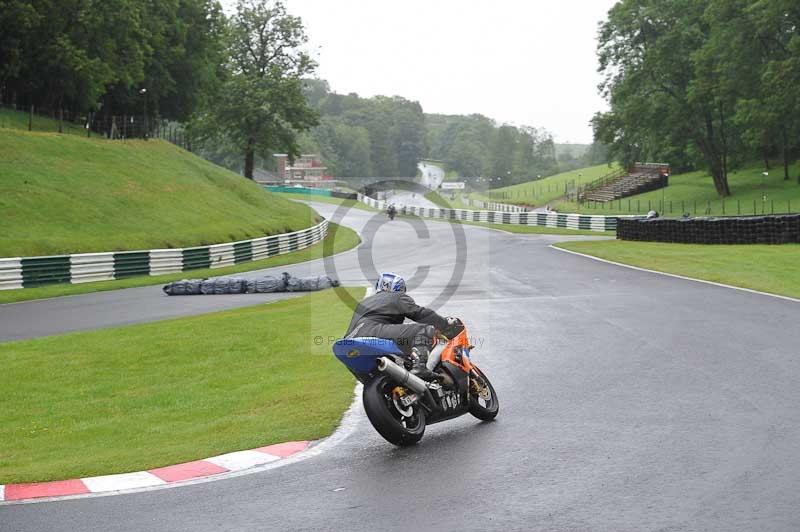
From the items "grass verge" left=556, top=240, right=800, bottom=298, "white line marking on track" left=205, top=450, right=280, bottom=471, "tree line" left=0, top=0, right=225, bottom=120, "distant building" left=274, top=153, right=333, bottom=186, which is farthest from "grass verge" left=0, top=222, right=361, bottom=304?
"distant building" left=274, top=153, right=333, bottom=186

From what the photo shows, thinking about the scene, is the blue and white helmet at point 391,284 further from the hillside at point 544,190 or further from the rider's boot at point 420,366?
the hillside at point 544,190

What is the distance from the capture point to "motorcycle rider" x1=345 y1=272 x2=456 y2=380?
28.4 feet

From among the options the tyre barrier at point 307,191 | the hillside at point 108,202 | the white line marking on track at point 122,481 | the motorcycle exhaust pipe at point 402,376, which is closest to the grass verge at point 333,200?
the tyre barrier at point 307,191

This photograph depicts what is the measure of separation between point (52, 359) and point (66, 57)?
4219 cm

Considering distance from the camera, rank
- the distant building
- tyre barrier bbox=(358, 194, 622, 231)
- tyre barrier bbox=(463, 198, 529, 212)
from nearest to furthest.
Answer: tyre barrier bbox=(358, 194, 622, 231), tyre barrier bbox=(463, 198, 529, 212), the distant building

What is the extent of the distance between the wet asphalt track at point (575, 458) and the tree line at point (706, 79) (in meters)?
49.4

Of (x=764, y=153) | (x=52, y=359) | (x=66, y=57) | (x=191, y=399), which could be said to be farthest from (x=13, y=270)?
(x=764, y=153)

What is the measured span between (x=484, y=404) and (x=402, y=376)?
1488 millimetres

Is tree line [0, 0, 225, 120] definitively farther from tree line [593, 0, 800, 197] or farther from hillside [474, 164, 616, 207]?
hillside [474, 164, 616, 207]

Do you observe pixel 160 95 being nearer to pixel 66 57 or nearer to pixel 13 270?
pixel 66 57

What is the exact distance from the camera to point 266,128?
8256 centimetres

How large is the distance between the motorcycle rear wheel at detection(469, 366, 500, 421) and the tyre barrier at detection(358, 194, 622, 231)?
4377 centimetres

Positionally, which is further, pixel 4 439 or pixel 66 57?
pixel 66 57

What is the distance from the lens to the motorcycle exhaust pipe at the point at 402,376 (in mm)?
8148
